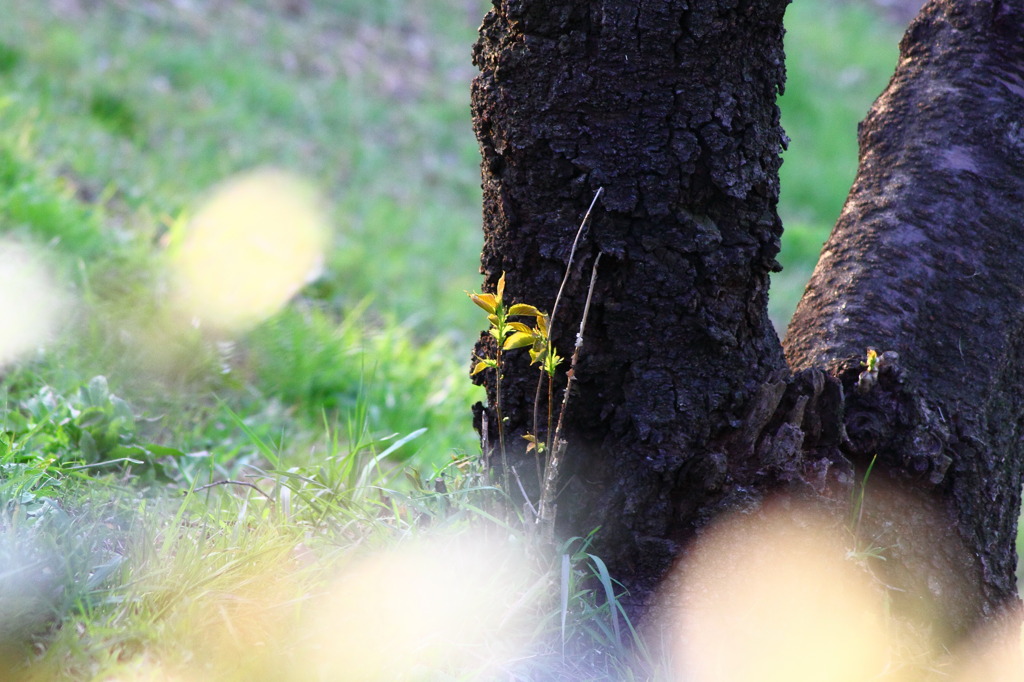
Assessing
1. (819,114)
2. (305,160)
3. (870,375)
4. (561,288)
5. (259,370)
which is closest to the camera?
(561,288)

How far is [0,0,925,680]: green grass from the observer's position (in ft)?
4.48

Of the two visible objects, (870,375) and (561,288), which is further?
(870,375)

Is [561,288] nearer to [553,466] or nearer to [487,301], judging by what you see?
[487,301]

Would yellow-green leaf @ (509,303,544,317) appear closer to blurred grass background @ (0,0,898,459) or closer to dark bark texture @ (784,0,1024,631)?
blurred grass background @ (0,0,898,459)

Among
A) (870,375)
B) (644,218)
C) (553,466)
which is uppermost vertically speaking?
(644,218)

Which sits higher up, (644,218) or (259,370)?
(644,218)

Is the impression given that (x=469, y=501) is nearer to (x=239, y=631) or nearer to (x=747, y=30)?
(x=239, y=631)

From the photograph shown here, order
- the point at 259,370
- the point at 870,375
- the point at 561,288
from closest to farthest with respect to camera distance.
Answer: the point at 561,288, the point at 870,375, the point at 259,370

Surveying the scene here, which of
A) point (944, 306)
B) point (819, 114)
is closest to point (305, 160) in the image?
point (944, 306)

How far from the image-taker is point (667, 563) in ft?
5.26

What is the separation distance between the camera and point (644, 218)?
1548 millimetres

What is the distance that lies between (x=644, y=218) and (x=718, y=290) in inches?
7.6

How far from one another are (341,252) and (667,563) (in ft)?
11.0

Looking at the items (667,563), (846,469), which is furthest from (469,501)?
(846,469)
